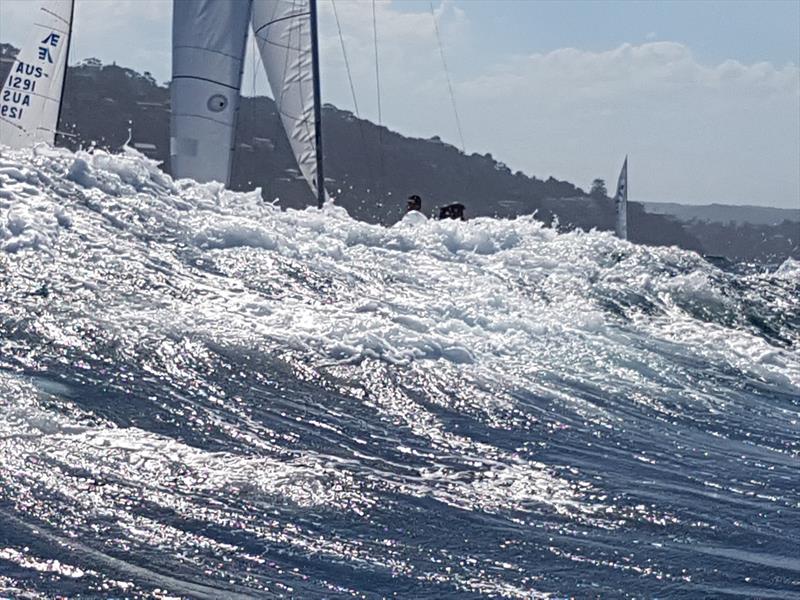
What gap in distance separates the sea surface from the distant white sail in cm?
2254

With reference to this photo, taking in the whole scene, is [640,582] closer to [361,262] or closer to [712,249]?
[361,262]

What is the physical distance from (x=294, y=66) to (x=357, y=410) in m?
12.1

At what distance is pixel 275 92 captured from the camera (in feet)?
59.9

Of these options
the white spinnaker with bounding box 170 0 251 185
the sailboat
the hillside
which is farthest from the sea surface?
the hillside

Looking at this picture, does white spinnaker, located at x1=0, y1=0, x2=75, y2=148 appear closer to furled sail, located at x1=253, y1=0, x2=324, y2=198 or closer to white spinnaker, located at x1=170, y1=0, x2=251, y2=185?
white spinnaker, located at x1=170, y1=0, x2=251, y2=185

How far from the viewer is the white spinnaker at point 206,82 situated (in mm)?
18594

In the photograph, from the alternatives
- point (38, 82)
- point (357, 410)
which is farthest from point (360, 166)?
point (357, 410)

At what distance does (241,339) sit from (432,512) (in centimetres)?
315

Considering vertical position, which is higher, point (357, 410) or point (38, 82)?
point (38, 82)

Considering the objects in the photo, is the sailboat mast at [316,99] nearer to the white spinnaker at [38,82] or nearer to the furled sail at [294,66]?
the furled sail at [294,66]

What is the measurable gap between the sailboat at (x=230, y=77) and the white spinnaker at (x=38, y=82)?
265cm

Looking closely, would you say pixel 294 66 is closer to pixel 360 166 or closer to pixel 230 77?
pixel 230 77

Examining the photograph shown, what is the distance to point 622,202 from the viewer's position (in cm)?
3684

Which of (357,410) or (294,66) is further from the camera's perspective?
(294,66)
